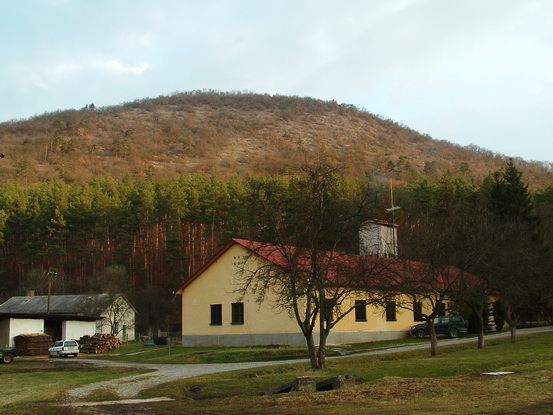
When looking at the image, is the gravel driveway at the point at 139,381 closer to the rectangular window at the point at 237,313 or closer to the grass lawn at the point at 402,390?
the grass lawn at the point at 402,390

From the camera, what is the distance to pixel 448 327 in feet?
134

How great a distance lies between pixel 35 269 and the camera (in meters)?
70.1

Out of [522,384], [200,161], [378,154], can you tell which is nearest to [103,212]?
[522,384]

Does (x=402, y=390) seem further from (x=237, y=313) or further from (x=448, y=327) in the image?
(x=448, y=327)

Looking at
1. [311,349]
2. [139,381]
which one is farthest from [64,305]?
[311,349]

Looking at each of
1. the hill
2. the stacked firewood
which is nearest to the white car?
the stacked firewood

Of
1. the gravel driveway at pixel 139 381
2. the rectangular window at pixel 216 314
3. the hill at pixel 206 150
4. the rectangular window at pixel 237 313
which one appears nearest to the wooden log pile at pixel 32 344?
the rectangular window at pixel 216 314

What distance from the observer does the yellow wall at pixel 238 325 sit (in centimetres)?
3731

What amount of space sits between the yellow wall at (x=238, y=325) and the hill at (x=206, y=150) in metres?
76.9

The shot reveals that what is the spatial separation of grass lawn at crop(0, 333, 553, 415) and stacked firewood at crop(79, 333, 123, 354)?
76.6 feet

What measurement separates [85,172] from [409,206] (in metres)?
84.9

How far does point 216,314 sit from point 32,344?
649 inches

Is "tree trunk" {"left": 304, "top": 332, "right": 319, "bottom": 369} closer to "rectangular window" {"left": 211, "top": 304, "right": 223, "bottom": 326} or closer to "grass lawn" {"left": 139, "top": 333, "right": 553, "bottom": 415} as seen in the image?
"grass lawn" {"left": 139, "top": 333, "right": 553, "bottom": 415}

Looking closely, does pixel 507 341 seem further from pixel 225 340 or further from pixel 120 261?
pixel 120 261
